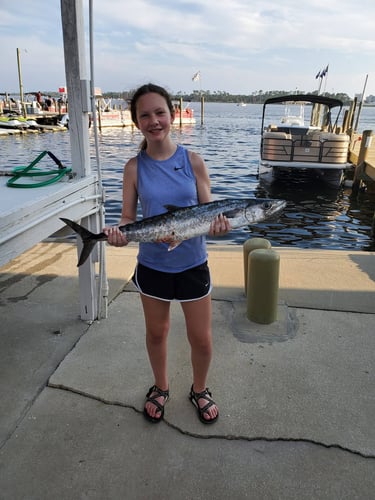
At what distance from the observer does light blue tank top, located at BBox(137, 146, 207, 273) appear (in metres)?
2.38

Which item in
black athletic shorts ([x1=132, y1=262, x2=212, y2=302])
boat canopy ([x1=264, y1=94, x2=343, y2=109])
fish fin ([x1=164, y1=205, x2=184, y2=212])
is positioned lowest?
black athletic shorts ([x1=132, y1=262, x2=212, y2=302])

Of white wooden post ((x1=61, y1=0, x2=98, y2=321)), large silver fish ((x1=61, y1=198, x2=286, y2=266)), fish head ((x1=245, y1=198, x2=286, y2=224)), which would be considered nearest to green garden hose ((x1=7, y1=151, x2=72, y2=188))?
white wooden post ((x1=61, y1=0, x2=98, y2=321))

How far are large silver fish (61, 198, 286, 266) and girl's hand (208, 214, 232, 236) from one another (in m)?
0.02

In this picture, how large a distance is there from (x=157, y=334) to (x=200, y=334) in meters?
0.31

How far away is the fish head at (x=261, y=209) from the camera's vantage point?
8.16 ft

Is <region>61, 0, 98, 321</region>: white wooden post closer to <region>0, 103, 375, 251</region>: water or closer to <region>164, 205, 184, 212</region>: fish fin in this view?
<region>164, 205, 184, 212</region>: fish fin

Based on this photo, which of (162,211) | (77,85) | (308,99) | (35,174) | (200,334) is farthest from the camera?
(308,99)

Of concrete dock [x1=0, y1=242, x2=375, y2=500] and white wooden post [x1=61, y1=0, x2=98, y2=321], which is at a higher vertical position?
white wooden post [x1=61, y1=0, x2=98, y2=321]

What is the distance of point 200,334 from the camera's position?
260cm

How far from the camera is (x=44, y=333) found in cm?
372

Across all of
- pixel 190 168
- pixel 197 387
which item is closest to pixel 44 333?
pixel 197 387

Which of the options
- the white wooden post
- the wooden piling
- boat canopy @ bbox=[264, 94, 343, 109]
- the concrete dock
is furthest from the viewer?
boat canopy @ bbox=[264, 94, 343, 109]

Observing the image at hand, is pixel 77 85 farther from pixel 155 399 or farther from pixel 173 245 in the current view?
pixel 155 399

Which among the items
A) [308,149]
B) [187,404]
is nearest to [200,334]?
[187,404]
